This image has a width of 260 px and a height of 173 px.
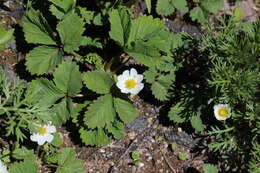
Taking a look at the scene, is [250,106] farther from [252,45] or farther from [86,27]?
[86,27]

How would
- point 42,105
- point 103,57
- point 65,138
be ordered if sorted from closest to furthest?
1. point 42,105
2. point 65,138
3. point 103,57

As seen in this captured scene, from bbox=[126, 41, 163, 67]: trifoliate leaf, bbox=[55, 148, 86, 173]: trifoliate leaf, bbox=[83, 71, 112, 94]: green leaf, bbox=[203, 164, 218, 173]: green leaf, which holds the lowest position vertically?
bbox=[203, 164, 218, 173]: green leaf

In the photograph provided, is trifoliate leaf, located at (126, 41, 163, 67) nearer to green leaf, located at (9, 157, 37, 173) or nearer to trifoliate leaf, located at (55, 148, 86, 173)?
trifoliate leaf, located at (55, 148, 86, 173)

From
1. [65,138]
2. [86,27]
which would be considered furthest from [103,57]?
[65,138]

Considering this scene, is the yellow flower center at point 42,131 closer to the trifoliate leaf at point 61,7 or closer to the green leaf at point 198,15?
the trifoliate leaf at point 61,7

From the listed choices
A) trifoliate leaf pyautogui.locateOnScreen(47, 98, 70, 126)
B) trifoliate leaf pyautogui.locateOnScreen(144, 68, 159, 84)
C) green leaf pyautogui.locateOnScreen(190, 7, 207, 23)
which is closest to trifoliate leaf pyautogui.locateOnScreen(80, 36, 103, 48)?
trifoliate leaf pyautogui.locateOnScreen(144, 68, 159, 84)

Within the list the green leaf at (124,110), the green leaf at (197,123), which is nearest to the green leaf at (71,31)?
the green leaf at (124,110)

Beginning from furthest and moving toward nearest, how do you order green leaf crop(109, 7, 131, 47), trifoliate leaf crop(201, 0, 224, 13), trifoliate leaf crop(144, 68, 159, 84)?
1. trifoliate leaf crop(201, 0, 224, 13)
2. trifoliate leaf crop(144, 68, 159, 84)
3. green leaf crop(109, 7, 131, 47)
